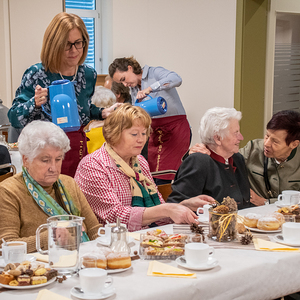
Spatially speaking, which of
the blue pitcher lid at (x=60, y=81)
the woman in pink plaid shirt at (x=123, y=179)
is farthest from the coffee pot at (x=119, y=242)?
the blue pitcher lid at (x=60, y=81)

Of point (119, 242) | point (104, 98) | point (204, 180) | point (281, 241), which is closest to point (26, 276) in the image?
point (119, 242)

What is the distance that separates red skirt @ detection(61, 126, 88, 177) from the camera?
8.56 feet

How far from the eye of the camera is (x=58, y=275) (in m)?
1.29

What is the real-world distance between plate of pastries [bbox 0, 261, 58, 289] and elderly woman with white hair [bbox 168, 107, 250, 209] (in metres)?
1.17

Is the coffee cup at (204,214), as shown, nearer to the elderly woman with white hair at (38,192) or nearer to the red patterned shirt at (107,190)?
the red patterned shirt at (107,190)

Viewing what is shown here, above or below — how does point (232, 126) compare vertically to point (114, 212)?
above

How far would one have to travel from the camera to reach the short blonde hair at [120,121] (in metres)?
2.29

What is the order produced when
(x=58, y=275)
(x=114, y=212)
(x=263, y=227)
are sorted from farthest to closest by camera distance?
(x=114, y=212), (x=263, y=227), (x=58, y=275)

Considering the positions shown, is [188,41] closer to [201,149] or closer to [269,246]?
[201,149]

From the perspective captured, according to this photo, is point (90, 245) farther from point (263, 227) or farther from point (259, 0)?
point (259, 0)

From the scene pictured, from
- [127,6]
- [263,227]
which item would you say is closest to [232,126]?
[263,227]

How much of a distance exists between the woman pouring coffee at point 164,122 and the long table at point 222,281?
2.33 meters

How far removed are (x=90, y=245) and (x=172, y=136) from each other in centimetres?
238

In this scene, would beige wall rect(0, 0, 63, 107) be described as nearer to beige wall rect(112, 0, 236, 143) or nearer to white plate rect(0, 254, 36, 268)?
beige wall rect(112, 0, 236, 143)
